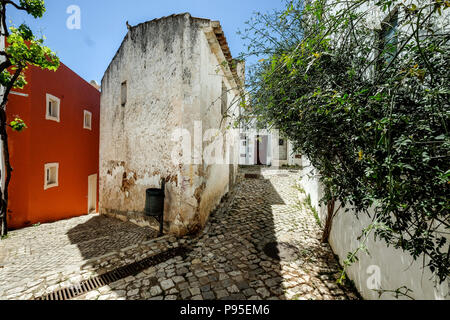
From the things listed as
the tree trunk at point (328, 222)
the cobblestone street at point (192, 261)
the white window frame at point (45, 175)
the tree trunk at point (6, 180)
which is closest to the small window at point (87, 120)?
the white window frame at point (45, 175)

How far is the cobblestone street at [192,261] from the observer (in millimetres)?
3080

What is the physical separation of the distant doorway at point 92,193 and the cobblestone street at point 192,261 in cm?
459

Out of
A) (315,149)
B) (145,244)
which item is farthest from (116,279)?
(315,149)

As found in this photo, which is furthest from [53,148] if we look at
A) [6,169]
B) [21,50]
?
[21,50]

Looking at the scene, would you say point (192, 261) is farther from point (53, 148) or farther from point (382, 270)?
point (53, 148)

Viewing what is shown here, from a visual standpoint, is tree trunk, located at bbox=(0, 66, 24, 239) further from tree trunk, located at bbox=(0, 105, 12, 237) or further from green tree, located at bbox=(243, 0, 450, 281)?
green tree, located at bbox=(243, 0, 450, 281)

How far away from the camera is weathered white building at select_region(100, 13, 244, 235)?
486 cm

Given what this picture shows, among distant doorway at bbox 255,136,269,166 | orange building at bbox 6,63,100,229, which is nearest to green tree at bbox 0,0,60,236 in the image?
orange building at bbox 6,63,100,229

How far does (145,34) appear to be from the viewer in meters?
5.52

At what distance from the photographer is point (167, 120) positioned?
504cm

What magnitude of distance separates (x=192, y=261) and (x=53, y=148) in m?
8.25

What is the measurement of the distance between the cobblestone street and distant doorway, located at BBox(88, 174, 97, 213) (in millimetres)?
4594

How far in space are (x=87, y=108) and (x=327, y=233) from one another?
40.3 ft
